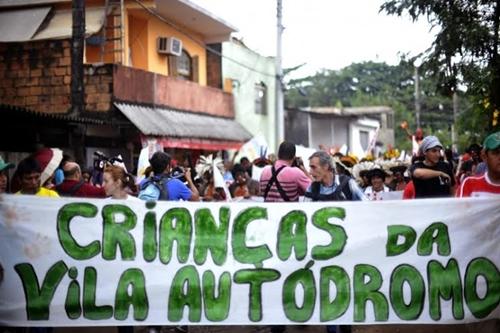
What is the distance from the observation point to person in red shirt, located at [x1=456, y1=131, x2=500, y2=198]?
509 centimetres

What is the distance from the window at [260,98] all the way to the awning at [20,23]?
11.4 meters

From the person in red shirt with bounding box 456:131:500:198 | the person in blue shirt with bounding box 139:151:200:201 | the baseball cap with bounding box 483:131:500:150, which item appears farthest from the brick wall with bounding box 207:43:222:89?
the baseball cap with bounding box 483:131:500:150

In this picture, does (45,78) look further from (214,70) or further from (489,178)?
(489,178)

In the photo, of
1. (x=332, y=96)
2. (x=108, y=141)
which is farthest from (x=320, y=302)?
(x=332, y=96)

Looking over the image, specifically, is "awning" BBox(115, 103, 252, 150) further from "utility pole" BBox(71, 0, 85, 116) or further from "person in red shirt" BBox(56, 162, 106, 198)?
"person in red shirt" BBox(56, 162, 106, 198)

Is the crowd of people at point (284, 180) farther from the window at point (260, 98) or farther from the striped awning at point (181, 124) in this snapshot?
the window at point (260, 98)

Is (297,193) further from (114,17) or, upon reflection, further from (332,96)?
(332,96)

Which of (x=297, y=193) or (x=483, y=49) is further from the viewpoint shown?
(x=483, y=49)

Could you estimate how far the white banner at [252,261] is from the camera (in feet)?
16.5

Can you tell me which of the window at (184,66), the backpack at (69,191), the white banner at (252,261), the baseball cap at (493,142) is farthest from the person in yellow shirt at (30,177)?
the window at (184,66)

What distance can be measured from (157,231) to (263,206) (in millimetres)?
828

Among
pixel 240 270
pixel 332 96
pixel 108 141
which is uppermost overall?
pixel 332 96

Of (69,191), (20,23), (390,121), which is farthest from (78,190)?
(390,121)

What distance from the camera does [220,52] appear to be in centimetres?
2398
